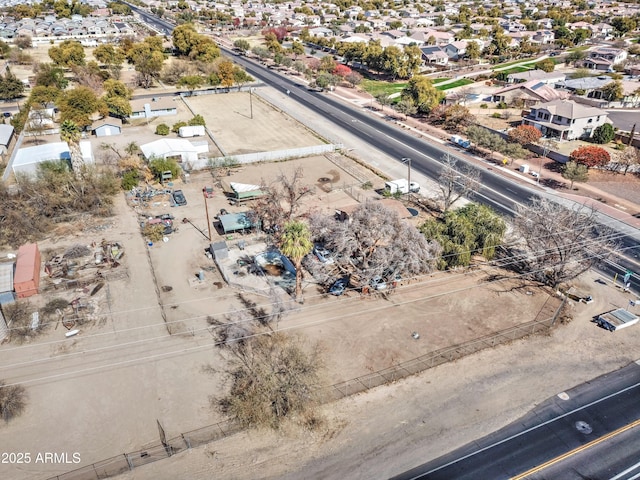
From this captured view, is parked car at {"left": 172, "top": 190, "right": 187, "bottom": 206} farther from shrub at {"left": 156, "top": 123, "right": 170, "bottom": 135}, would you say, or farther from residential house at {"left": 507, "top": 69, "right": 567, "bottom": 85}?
residential house at {"left": 507, "top": 69, "right": 567, "bottom": 85}

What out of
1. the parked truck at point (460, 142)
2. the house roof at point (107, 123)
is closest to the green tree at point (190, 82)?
the house roof at point (107, 123)

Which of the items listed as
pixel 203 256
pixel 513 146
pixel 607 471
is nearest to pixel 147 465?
pixel 203 256

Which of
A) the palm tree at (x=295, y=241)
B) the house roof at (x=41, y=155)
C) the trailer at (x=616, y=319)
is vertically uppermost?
the palm tree at (x=295, y=241)

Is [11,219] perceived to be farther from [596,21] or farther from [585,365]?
[596,21]

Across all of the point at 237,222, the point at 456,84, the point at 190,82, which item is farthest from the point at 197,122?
the point at 456,84

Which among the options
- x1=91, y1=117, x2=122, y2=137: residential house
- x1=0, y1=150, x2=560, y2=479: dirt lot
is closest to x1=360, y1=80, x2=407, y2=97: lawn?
x1=91, y1=117, x2=122, y2=137: residential house

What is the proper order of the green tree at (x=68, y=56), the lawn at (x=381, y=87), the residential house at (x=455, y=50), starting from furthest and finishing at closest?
the residential house at (x=455, y=50) → the green tree at (x=68, y=56) → the lawn at (x=381, y=87)

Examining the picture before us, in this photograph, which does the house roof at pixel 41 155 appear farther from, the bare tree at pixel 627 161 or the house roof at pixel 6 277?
the bare tree at pixel 627 161
